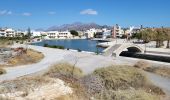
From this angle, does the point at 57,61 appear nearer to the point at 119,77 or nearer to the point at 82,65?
the point at 82,65

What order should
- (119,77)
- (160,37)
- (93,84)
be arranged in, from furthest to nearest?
(160,37) → (119,77) → (93,84)

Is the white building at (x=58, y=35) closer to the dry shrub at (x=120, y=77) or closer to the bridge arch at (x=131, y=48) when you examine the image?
the bridge arch at (x=131, y=48)

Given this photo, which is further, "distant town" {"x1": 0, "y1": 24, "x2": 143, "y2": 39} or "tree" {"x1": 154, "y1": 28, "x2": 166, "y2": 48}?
"distant town" {"x1": 0, "y1": 24, "x2": 143, "y2": 39}

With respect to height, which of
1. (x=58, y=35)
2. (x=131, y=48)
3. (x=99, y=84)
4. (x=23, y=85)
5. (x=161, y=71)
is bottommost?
(x=58, y=35)

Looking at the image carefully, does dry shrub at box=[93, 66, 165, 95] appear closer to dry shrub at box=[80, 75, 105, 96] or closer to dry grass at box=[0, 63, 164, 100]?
dry grass at box=[0, 63, 164, 100]

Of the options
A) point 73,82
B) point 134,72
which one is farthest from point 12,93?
point 134,72

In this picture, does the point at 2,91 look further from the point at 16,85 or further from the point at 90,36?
the point at 90,36

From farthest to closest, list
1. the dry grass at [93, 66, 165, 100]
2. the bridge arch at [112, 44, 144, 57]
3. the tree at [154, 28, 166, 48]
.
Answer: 1. the tree at [154, 28, 166, 48]
2. the bridge arch at [112, 44, 144, 57]
3. the dry grass at [93, 66, 165, 100]

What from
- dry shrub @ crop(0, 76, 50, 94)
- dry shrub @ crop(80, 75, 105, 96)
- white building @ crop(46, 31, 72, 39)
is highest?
dry shrub @ crop(0, 76, 50, 94)

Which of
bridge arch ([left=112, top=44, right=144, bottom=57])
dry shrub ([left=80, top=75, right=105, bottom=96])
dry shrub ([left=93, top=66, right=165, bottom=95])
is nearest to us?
dry shrub ([left=80, top=75, right=105, bottom=96])

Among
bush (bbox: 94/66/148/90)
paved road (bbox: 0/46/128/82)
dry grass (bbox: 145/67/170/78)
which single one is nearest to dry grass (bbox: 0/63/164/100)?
bush (bbox: 94/66/148/90)

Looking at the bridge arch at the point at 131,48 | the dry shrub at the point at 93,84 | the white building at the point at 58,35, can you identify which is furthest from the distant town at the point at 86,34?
the dry shrub at the point at 93,84

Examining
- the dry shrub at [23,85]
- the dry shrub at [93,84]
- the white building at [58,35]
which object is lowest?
the white building at [58,35]

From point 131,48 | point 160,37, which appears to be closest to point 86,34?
point 160,37
